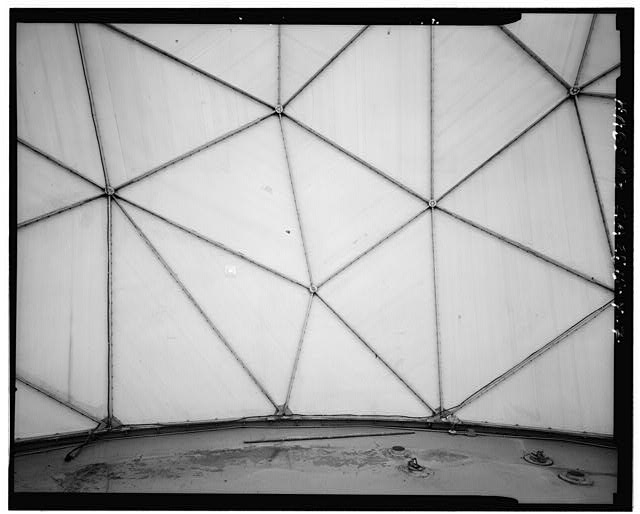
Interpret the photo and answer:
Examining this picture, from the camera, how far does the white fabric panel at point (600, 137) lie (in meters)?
5.31

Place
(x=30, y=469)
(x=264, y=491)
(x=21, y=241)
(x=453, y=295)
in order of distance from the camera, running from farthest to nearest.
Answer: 1. (x=453, y=295)
2. (x=21, y=241)
3. (x=30, y=469)
4. (x=264, y=491)

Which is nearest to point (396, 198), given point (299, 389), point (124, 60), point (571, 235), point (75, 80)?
point (571, 235)

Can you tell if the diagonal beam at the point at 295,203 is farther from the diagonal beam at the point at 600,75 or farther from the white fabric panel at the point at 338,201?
the diagonal beam at the point at 600,75

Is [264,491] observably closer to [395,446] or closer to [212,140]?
[395,446]

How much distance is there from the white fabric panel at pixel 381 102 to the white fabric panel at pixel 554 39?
1.34m

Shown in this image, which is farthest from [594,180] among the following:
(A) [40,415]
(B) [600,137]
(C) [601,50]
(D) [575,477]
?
(A) [40,415]

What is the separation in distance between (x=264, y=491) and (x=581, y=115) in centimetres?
667

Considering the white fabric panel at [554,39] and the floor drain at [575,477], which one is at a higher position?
the white fabric panel at [554,39]

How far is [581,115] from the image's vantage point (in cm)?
538

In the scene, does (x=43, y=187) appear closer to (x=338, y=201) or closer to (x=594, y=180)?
(x=338, y=201)

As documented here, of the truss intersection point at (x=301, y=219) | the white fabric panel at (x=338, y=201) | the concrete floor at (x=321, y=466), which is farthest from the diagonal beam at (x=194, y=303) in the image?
the white fabric panel at (x=338, y=201)

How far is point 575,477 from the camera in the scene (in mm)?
4906

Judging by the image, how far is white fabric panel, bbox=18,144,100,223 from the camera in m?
5.56

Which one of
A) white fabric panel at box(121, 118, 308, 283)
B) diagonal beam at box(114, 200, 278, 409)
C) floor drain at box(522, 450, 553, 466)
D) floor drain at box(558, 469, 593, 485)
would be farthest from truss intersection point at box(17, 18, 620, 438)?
floor drain at box(558, 469, 593, 485)
